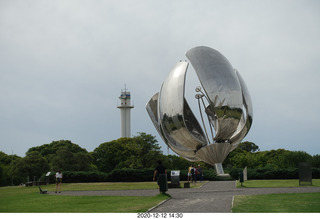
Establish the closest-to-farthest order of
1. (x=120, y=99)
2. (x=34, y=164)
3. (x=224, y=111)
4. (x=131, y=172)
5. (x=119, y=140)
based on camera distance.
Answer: (x=224, y=111) → (x=131, y=172) → (x=34, y=164) → (x=119, y=140) → (x=120, y=99)

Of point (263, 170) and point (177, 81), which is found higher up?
point (177, 81)

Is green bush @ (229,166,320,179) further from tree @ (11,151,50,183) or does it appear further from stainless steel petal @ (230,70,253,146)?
tree @ (11,151,50,183)

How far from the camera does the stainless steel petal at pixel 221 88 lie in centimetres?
2403

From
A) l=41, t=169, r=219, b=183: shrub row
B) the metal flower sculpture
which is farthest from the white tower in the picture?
the metal flower sculpture

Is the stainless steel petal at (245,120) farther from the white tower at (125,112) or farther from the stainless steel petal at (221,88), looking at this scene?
the white tower at (125,112)

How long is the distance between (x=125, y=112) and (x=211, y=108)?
65528 millimetres

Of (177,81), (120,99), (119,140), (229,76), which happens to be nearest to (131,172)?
(177,81)

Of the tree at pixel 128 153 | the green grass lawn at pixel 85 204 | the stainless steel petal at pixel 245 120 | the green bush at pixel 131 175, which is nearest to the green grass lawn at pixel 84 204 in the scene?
the green grass lawn at pixel 85 204

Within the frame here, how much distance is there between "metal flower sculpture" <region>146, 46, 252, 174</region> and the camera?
951 inches

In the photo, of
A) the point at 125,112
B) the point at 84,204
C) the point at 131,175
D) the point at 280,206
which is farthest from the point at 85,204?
the point at 125,112

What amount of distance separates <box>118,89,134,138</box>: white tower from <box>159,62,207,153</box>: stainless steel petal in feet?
193

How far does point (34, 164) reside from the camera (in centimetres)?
3784

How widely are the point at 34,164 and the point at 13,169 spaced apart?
228 centimetres

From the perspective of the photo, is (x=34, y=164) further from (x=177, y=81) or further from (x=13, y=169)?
(x=177, y=81)
